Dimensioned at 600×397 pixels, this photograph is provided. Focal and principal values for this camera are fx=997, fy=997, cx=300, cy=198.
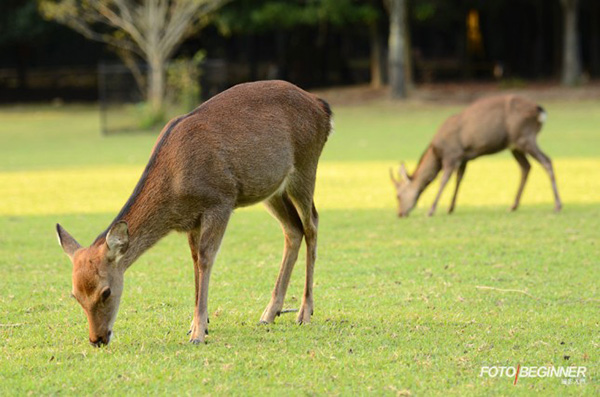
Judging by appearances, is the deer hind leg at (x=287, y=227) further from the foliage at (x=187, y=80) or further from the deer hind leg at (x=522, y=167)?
the foliage at (x=187, y=80)

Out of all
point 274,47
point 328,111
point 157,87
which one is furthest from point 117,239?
point 274,47

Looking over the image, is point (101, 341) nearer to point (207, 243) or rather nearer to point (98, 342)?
point (98, 342)

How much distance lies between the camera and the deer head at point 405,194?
1204 centimetres

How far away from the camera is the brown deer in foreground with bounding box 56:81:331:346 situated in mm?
5660

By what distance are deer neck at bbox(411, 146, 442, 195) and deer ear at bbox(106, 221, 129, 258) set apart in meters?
7.14

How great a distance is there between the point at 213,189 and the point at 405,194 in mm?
6255

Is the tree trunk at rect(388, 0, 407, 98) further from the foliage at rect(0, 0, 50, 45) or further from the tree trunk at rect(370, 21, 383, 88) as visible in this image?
the foliage at rect(0, 0, 50, 45)

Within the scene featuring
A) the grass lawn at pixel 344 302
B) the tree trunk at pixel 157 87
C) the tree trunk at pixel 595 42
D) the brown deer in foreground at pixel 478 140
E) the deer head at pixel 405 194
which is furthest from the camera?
the tree trunk at pixel 595 42

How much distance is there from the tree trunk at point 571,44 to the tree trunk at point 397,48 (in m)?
6.04

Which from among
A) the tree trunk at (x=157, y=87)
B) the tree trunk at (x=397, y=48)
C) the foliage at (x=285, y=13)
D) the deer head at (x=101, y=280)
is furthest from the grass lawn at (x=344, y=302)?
the foliage at (x=285, y=13)

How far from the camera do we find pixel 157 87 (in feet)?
87.7

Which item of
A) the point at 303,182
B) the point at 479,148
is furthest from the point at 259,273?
the point at 479,148

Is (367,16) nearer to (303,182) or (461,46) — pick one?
(461,46)

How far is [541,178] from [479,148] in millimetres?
4068
